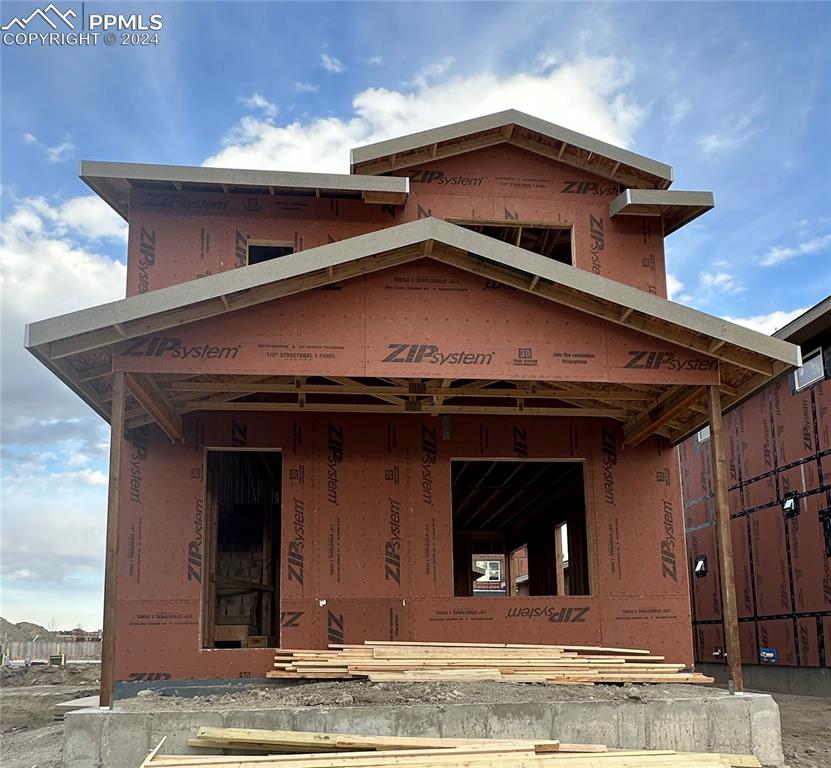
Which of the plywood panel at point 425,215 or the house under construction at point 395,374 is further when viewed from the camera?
the plywood panel at point 425,215

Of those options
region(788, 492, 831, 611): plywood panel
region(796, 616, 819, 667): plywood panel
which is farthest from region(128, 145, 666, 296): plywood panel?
region(796, 616, 819, 667): plywood panel

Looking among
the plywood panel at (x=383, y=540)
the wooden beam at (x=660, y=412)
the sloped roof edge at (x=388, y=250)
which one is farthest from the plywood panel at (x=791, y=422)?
the sloped roof edge at (x=388, y=250)

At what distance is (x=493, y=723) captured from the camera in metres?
9.74

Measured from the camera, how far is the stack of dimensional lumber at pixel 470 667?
1091 cm

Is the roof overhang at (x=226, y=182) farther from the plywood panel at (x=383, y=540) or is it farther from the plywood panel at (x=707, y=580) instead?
the plywood panel at (x=707, y=580)

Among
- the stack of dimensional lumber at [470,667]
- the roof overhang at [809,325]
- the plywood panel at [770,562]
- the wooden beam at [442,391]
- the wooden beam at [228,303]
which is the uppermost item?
the roof overhang at [809,325]

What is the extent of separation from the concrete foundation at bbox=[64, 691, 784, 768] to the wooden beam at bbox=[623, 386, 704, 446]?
3.83m

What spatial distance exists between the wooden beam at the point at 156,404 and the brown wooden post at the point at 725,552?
6.97 metres

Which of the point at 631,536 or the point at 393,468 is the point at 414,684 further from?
the point at 631,536

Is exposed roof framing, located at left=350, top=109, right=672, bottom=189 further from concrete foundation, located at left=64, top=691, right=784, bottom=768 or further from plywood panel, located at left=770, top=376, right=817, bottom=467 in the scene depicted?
concrete foundation, located at left=64, top=691, right=784, bottom=768

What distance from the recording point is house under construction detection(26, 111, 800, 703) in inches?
416

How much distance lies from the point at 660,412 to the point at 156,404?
704cm

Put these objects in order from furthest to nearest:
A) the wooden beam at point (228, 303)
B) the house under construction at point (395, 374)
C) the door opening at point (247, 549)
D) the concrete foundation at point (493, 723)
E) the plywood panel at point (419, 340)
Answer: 1. the door opening at point (247, 549)
2. the house under construction at point (395, 374)
3. the plywood panel at point (419, 340)
4. the wooden beam at point (228, 303)
5. the concrete foundation at point (493, 723)

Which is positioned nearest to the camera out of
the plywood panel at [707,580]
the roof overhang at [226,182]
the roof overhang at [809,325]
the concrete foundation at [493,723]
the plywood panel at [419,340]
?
the concrete foundation at [493,723]
